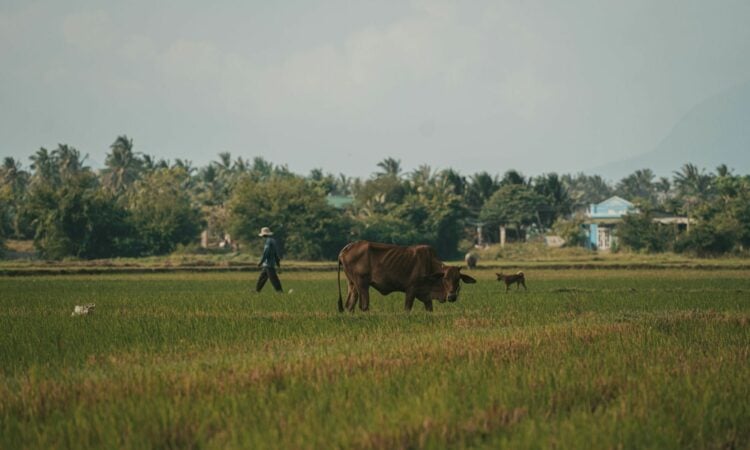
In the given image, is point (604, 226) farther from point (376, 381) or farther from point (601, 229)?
point (376, 381)

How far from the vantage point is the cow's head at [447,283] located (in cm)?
1370

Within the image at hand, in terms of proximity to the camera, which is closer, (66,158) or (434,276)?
(434,276)

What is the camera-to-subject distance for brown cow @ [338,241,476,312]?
13.8 metres

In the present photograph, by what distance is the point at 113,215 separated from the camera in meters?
57.3

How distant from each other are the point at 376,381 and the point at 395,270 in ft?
22.1

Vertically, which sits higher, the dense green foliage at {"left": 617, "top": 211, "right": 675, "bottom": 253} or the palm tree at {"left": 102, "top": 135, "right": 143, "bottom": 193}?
the palm tree at {"left": 102, "top": 135, "right": 143, "bottom": 193}

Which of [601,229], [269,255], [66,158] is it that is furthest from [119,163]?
[269,255]

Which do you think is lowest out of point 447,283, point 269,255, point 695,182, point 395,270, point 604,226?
point 447,283

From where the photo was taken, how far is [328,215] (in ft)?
191

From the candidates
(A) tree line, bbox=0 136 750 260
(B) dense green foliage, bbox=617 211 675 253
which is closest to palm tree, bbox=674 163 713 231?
(A) tree line, bbox=0 136 750 260

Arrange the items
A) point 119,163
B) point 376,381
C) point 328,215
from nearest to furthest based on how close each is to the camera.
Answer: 1. point 376,381
2. point 328,215
3. point 119,163

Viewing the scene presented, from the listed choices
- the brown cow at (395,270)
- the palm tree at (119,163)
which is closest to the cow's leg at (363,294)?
the brown cow at (395,270)

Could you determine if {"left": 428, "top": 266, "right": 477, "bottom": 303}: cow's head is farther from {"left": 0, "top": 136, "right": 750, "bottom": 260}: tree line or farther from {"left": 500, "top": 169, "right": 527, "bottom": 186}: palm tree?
{"left": 500, "top": 169, "right": 527, "bottom": 186}: palm tree

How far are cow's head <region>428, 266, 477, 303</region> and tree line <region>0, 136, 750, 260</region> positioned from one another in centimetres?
4288
